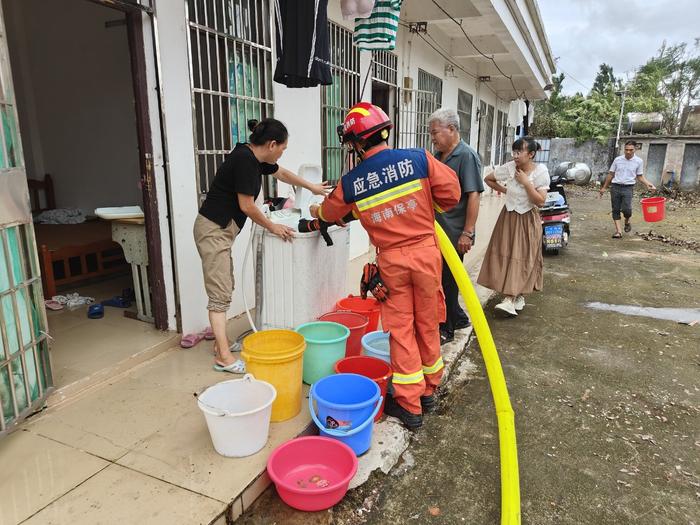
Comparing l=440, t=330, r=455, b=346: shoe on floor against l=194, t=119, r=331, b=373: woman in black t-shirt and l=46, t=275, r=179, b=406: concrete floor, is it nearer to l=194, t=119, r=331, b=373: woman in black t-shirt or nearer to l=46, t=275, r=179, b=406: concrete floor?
l=194, t=119, r=331, b=373: woman in black t-shirt

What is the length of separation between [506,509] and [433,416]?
97 centimetres

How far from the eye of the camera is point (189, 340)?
3.63m

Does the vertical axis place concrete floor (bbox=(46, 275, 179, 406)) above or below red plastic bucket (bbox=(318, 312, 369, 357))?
below

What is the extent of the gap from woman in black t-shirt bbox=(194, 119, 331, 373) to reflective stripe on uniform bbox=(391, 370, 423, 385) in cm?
109

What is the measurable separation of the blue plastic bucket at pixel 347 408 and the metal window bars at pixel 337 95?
3.52 meters

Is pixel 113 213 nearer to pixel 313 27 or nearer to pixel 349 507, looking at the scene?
pixel 313 27

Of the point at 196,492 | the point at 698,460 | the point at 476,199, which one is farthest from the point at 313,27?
the point at 698,460

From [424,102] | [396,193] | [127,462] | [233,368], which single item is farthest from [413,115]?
[127,462]

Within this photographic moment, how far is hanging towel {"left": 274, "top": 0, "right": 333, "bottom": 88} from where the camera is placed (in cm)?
387

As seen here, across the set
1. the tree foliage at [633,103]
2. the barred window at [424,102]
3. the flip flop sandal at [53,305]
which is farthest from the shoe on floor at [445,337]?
the tree foliage at [633,103]

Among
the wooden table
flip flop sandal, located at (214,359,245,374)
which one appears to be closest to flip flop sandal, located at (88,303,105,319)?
the wooden table

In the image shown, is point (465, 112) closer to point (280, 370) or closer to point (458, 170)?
point (458, 170)

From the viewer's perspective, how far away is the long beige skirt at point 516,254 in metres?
4.62

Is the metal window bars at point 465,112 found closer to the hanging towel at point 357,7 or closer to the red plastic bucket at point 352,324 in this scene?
the hanging towel at point 357,7
